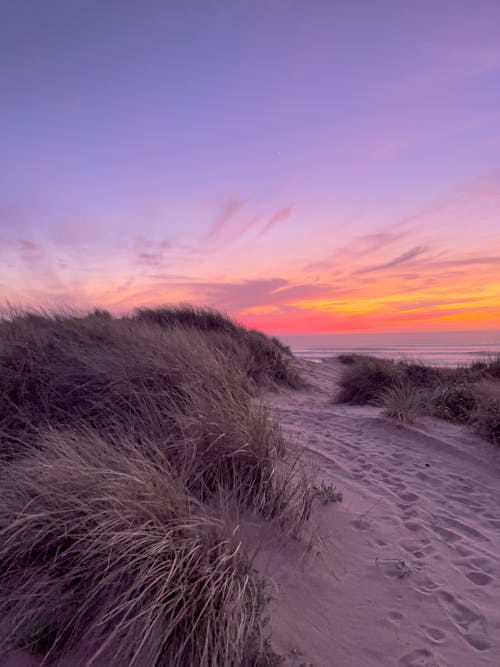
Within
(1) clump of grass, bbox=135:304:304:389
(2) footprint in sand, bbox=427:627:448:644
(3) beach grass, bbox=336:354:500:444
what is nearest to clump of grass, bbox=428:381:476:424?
(3) beach grass, bbox=336:354:500:444

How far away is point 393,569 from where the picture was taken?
2.82 meters

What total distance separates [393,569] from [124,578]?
1896mm

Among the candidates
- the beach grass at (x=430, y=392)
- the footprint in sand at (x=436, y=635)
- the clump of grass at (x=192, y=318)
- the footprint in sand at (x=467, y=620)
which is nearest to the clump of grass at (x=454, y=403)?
the beach grass at (x=430, y=392)

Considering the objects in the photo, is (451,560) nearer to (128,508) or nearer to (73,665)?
(128,508)

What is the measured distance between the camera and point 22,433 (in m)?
4.21

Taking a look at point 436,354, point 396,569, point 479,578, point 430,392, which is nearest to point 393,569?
point 396,569

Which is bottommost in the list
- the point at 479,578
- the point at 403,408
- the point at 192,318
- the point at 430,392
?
the point at 479,578

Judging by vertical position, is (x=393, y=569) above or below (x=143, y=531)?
below

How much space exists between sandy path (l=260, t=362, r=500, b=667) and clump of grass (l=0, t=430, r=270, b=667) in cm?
46

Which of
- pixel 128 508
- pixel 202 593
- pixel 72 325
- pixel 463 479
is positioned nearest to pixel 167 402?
pixel 128 508

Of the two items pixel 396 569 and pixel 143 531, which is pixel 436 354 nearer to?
pixel 396 569

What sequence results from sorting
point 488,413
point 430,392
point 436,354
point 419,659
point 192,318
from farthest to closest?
point 436,354 → point 192,318 → point 430,392 → point 488,413 → point 419,659

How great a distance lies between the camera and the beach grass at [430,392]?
244 inches

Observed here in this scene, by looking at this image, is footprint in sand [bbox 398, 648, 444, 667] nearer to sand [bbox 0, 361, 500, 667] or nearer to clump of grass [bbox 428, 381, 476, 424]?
sand [bbox 0, 361, 500, 667]
